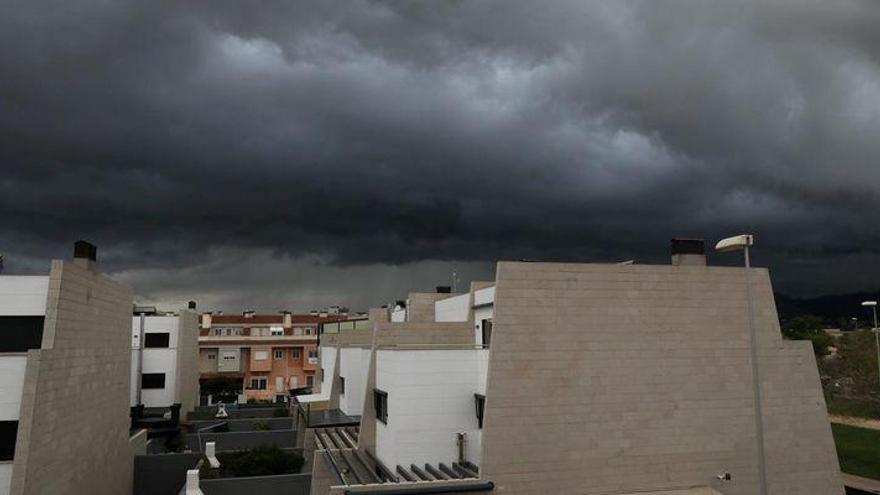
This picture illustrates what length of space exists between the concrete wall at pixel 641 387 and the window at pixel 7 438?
14.0m

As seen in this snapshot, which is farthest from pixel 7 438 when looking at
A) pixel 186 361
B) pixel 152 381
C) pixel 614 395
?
pixel 186 361

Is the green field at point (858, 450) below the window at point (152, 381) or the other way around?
below

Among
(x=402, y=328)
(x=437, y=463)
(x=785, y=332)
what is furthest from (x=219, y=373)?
(x=785, y=332)

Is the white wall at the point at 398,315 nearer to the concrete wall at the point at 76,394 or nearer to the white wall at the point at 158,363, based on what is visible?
the white wall at the point at 158,363

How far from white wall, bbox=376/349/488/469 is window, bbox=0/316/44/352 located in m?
11.8

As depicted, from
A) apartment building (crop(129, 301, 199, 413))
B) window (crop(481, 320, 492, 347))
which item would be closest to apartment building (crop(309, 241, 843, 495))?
window (crop(481, 320, 492, 347))

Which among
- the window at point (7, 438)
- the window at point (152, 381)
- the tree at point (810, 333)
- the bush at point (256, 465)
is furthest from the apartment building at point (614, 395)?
the tree at point (810, 333)

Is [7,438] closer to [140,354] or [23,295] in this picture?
[23,295]

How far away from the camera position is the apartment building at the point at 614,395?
67.7 ft

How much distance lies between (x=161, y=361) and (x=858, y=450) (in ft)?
181

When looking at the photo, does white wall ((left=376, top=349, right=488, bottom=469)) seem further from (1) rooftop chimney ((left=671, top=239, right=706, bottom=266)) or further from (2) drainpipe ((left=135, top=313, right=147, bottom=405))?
(2) drainpipe ((left=135, top=313, right=147, bottom=405))

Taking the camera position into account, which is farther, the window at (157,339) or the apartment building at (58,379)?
the window at (157,339)

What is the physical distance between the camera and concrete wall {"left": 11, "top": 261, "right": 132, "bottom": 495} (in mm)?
19062

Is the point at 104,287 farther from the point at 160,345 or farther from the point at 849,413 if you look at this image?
the point at 849,413
